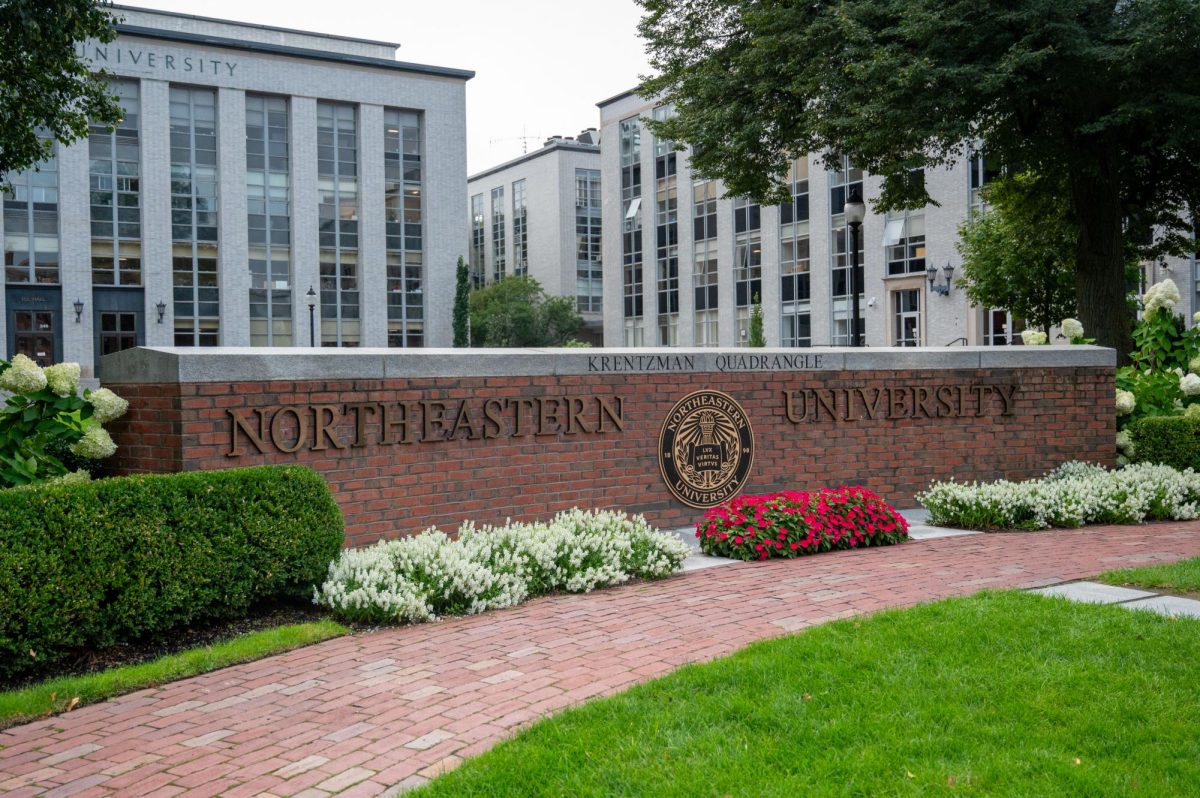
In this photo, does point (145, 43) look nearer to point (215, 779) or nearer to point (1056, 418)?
point (1056, 418)

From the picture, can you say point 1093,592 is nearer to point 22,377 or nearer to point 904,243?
point 22,377

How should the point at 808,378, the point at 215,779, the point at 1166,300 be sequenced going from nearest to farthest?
the point at 215,779
the point at 808,378
the point at 1166,300

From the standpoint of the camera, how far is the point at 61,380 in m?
8.20

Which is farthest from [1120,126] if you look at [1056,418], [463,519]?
[463,519]

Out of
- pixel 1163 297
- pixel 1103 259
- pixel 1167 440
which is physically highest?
pixel 1103 259

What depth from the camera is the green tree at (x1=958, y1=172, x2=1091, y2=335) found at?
2203cm

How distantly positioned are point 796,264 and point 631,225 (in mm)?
16649

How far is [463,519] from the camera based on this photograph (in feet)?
32.1

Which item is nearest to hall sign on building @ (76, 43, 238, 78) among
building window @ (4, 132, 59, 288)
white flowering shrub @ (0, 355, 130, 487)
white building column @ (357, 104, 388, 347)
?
building window @ (4, 132, 59, 288)

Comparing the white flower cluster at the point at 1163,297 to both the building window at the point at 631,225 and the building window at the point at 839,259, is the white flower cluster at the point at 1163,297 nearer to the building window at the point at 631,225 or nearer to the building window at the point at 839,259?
the building window at the point at 839,259

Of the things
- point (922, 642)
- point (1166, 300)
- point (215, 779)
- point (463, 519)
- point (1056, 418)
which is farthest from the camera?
point (1166, 300)

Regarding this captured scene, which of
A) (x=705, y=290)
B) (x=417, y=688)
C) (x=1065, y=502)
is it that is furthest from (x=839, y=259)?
(x=417, y=688)

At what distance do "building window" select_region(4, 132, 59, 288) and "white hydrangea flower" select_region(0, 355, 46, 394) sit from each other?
4817 centimetres

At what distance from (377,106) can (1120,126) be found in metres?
47.2
